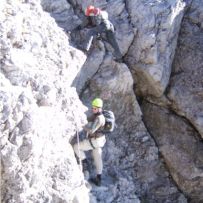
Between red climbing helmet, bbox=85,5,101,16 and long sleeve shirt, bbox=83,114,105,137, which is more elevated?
red climbing helmet, bbox=85,5,101,16

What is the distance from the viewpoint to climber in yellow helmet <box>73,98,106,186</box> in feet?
48.3

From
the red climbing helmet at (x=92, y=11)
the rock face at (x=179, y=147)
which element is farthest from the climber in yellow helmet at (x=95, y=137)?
the rock face at (x=179, y=147)

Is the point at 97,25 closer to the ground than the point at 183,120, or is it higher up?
higher up

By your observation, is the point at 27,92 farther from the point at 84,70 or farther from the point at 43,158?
the point at 84,70

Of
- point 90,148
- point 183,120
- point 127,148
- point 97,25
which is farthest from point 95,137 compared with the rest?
point 183,120

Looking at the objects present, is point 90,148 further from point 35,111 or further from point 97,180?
point 35,111

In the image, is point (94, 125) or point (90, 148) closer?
point (94, 125)

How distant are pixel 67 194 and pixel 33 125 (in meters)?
2.35

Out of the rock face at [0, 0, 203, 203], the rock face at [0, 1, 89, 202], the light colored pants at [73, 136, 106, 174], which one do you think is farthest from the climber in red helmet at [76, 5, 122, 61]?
the light colored pants at [73, 136, 106, 174]

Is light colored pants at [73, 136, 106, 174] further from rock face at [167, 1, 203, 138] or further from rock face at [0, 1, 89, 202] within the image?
rock face at [167, 1, 203, 138]

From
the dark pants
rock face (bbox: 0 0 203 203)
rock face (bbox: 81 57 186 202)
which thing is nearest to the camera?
rock face (bbox: 0 0 203 203)

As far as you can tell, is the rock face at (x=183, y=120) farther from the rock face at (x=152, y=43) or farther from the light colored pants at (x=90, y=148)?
the light colored pants at (x=90, y=148)

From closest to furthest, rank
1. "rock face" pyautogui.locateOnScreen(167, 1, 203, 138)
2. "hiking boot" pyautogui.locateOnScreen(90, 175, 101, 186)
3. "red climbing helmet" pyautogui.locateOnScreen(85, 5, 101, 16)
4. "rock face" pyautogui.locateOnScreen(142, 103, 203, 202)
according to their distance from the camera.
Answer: "hiking boot" pyautogui.locateOnScreen(90, 175, 101, 186)
"red climbing helmet" pyautogui.locateOnScreen(85, 5, 101, 16)
"rock face" pyautogui.locateOnScreen(142, 103, 203, 202)
"rock face" pyautogui.locateOnScreen(167, 1, 203, 138)

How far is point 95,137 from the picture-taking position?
15.1m
